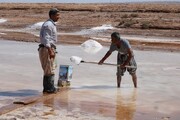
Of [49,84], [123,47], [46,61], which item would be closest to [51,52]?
[46,61]

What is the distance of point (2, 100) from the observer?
29.4 feet

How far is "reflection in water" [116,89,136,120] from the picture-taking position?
7.92 meters

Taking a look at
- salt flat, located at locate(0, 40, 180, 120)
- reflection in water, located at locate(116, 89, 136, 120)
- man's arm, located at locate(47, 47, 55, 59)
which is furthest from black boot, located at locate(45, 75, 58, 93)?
reflection in water, located at locate(116, 89, 136, 120)

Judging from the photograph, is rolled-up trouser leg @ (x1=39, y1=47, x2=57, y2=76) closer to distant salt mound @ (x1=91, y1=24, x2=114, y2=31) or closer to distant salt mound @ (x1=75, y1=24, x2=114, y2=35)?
distant salt mound @ (x1=75, y1=24, x2=114, y2=35)

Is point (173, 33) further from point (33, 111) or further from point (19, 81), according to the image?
point (33, 111)

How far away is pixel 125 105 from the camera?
28.7 ft

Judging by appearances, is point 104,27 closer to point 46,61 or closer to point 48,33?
point 46,61

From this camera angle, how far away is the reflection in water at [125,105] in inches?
312

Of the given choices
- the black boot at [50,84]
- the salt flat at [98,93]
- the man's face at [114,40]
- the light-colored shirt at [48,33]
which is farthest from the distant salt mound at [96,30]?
the light-colored shirt at [48,33]

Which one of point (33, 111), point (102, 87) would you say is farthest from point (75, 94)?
point (33, 111)

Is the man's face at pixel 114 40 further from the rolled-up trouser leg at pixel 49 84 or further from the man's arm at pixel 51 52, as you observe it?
the rolled-up trouser leg at pixel 49 84

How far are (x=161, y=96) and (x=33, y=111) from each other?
296 cm

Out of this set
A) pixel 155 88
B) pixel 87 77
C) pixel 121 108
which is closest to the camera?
pixel 121 108

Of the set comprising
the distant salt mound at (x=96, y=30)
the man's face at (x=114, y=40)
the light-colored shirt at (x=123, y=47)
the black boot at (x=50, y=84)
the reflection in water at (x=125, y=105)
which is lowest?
the reflection in water at (x=125, y=105)
